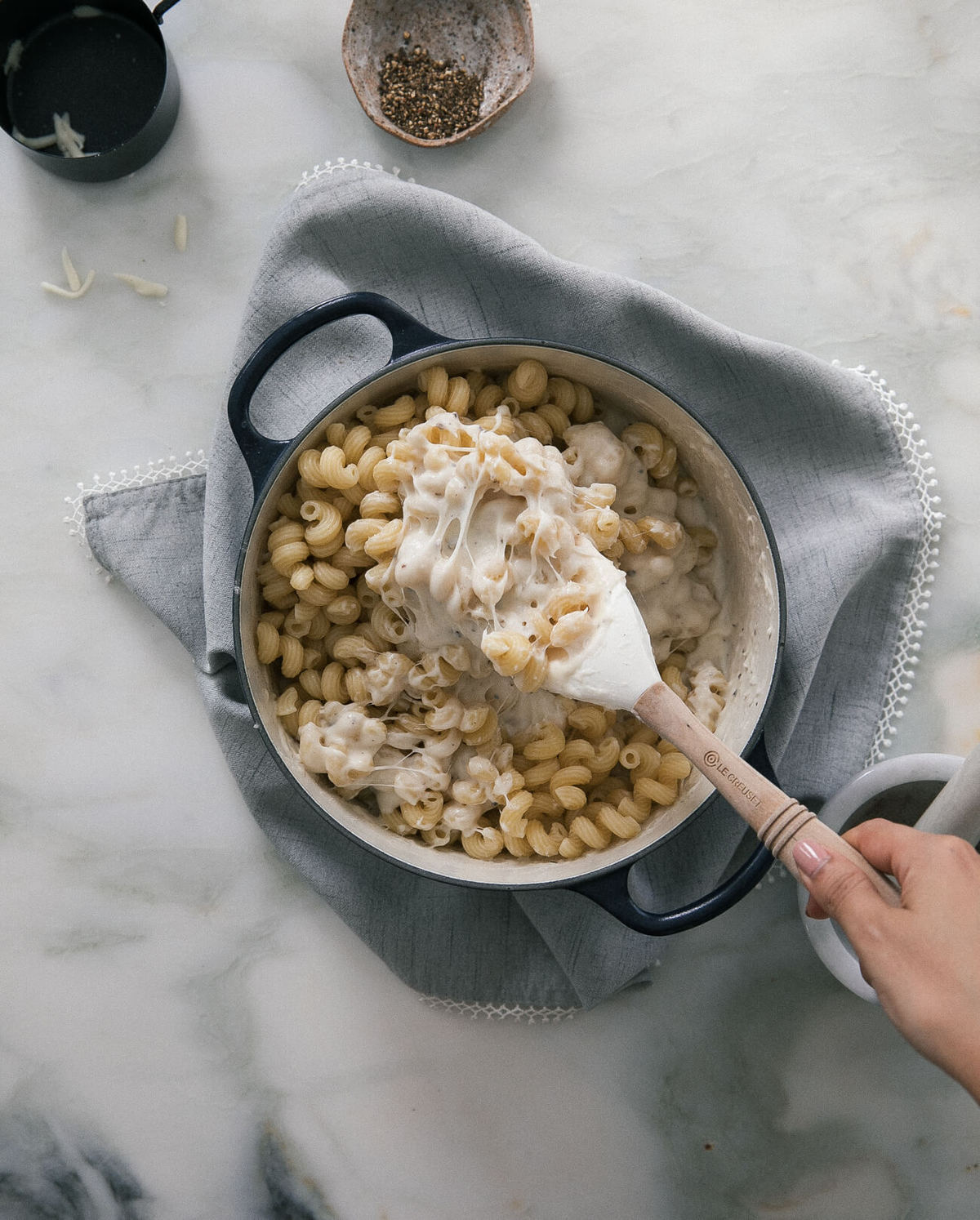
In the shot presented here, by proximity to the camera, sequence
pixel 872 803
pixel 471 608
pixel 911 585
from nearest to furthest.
Result: pixel 471 608 → pixel 872 803 → pixel 911 585

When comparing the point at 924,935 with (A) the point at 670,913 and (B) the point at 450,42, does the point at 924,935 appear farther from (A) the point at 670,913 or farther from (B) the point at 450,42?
(B) the point at 450,42

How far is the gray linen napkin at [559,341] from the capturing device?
1.64 m

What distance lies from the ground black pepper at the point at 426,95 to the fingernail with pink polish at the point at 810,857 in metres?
1.31

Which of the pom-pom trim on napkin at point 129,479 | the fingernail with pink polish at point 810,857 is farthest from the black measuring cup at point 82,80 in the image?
the fingernail with pink polish at point 810,857

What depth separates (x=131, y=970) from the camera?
5.84ft

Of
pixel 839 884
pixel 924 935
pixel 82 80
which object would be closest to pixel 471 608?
pixel 839 884

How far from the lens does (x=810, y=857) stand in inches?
48.6

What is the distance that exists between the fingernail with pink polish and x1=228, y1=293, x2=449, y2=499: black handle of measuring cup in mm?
862

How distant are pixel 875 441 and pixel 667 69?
2.52ft

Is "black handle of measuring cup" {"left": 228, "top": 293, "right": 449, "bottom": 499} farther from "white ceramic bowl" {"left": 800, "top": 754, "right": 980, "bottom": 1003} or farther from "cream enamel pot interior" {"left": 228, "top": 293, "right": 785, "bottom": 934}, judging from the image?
"white ceramic bowl" {"left": 800, "top": 754, "right": 980, "bottom": 1003}

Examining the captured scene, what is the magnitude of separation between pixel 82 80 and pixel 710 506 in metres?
1.31

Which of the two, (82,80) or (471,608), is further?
(82,80)

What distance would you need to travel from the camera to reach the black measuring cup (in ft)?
5.62

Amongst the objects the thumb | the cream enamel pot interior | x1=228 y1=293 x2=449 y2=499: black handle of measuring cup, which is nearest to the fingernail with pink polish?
the thumb
